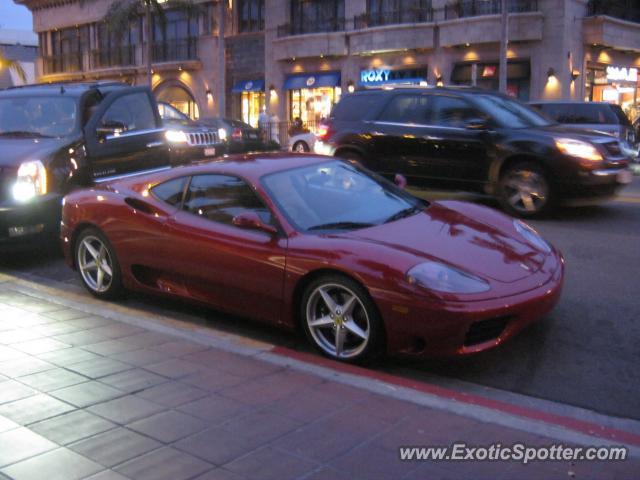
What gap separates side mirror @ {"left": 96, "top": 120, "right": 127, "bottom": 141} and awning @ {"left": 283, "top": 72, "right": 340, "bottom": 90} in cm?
2542

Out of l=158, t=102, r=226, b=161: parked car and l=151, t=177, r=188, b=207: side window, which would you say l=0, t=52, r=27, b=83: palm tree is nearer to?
l=158, t=102, r=226, b=161: parked car

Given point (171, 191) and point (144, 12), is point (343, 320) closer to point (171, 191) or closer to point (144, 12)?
point (171, 191)

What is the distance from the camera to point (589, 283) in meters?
6.55

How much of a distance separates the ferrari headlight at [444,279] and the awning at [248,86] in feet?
110

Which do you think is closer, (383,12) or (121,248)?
(121,248)

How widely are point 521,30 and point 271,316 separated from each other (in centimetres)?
2555

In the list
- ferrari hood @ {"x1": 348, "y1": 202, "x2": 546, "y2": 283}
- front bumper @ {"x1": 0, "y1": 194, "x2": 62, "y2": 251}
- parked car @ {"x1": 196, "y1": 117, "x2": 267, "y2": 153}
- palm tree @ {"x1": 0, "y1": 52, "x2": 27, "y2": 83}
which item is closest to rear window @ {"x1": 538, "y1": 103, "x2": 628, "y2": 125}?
parked car @ {"x1": 196, "y1": 117, "x2": 267, "y2": 153}

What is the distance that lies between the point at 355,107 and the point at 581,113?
7.92 m

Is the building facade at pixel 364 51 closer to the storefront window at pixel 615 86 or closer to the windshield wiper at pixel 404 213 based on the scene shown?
the storefront window at pixel 615 86

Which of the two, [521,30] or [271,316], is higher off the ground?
[521,30]

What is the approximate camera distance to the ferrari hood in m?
4.84

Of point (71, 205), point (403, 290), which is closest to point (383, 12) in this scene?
point (71, 205)

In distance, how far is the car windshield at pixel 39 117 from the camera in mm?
8703

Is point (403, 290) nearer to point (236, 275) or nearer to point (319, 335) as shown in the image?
point (319, 335)
